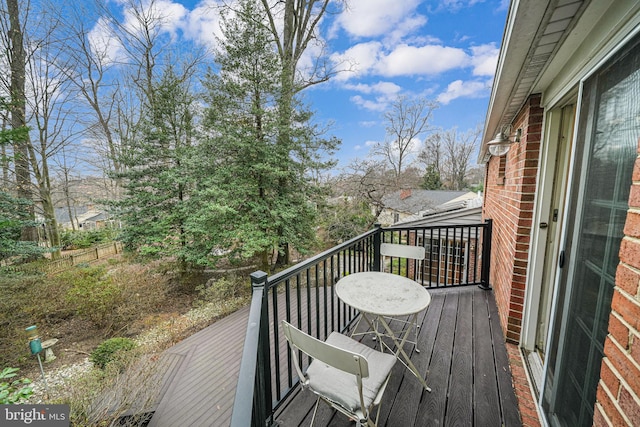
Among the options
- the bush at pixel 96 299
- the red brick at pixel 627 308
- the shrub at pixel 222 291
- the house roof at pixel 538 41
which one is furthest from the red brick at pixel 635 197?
the bush at pixel 96 299

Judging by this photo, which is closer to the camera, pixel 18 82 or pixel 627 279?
pixel 627 279

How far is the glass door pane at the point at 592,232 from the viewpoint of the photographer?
3.32 ft

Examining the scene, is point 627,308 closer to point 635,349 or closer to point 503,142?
point 635,349

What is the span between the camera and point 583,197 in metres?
1.32

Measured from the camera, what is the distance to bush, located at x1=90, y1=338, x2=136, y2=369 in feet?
14.8

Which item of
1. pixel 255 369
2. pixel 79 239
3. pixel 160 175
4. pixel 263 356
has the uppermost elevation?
pixel 160 175

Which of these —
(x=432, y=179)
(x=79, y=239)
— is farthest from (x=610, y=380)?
(x=432, y=179)

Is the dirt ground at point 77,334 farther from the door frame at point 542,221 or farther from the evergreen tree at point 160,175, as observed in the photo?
the door frame at point 542,221

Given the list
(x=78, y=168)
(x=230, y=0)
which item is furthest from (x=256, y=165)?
(x=78, y=168)

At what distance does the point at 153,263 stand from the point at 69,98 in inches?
→ 291

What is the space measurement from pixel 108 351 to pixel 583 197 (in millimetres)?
6725

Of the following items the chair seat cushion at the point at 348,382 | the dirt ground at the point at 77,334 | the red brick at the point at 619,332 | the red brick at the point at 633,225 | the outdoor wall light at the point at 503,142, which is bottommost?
the dirt ground at the point at 77,334

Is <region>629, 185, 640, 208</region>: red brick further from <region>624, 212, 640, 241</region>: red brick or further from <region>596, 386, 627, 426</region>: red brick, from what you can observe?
<region>596, 386, 627, 426</region>: red brick

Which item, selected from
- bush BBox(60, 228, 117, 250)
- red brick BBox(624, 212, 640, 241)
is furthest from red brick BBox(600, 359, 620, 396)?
bush BBox(60, 228, 117, 250)
